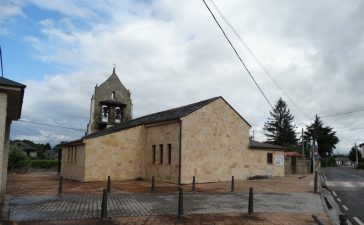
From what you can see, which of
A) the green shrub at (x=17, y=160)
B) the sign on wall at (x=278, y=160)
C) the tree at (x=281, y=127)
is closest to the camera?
the sign on wall at (x=278, y=160)

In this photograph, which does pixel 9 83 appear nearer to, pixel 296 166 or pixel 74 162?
pixel 74 162

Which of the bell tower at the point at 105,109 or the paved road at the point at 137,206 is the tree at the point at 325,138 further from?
the paved road at the point at 137,206

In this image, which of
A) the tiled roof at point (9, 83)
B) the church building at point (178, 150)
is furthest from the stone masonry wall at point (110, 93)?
the tiled roof at point (9, 83)

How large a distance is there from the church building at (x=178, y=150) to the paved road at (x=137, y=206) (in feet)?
31.5

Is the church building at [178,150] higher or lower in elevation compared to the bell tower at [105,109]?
lower

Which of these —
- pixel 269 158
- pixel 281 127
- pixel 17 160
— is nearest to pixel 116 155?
pixel 269 158

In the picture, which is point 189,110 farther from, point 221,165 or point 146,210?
point 146,210

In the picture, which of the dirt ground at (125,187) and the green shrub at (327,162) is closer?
the dirt ground at (125,187)

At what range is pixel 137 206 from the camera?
13.8 meters

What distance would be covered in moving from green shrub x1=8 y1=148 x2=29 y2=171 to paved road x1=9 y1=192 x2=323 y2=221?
3086 cm

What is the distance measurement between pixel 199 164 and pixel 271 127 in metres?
69.6

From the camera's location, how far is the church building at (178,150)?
26672 millimetres

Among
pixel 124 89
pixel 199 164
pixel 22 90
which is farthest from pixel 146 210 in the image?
pixel 124 89

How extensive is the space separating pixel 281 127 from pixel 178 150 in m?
69.7
